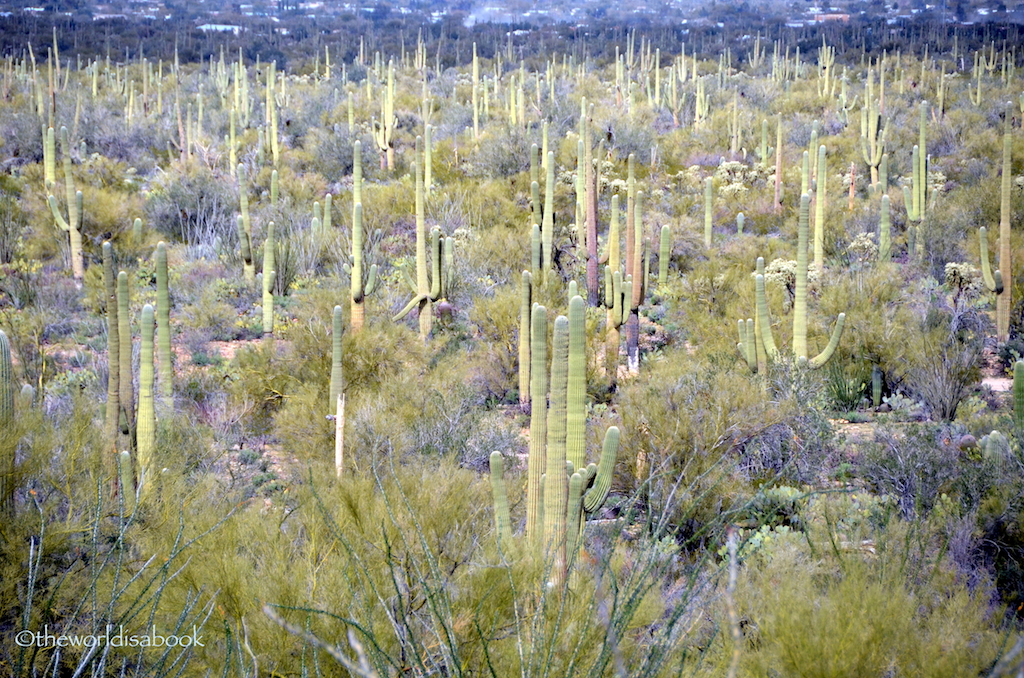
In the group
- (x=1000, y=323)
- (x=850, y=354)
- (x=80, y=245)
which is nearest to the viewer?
(x=850, y=354)

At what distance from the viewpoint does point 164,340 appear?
24.5 ft

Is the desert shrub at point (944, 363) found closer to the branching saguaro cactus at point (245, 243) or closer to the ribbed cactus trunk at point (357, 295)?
the ribbed cactus trunk at point (357, 295)

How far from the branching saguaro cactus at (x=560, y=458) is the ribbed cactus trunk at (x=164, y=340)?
348 centimetres

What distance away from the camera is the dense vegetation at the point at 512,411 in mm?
3469

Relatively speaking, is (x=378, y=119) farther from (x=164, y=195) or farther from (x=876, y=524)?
(x=876, y=524)

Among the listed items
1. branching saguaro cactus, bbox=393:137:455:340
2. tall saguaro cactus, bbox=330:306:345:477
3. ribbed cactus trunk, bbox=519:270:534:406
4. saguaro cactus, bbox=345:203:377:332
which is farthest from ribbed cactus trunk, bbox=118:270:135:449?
branching saguaro cactus, bbox=393:137:455:340

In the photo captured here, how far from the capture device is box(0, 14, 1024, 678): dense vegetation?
11.4 ft

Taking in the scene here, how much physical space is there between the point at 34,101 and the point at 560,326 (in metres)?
25.9

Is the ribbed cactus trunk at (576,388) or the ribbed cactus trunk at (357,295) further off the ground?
the ribbed cactus trunk at (576,388)

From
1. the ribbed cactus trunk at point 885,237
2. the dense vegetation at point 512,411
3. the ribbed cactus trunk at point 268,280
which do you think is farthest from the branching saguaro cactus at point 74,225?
the ribbed cactus trunk at point 885,237

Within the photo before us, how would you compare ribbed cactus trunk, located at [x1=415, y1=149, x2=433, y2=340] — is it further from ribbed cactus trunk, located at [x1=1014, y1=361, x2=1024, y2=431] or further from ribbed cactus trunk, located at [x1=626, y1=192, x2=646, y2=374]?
ribbed cactus trunk, located at [x1=1014, y1=361, x2=1024, y2=431]

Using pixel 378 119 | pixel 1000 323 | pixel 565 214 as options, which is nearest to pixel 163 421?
pixel 1000 323

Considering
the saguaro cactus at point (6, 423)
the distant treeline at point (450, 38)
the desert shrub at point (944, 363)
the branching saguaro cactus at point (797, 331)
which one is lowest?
the desert shrub at point (944, 363)

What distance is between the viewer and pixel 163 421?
6.62m
